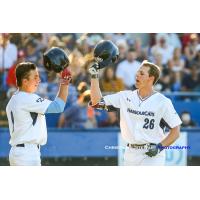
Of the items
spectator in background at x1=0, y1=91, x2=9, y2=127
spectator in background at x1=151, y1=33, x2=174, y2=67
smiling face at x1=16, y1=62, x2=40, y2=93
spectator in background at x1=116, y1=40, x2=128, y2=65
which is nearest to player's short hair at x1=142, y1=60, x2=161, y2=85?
spectator in background at x1=151, y1=33, x2=174, y2=67

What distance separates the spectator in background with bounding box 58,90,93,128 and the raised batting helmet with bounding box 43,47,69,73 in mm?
778

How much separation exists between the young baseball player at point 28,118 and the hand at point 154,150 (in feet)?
3.16

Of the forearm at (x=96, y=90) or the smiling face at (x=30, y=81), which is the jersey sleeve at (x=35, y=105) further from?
the forearm at (x=96, y=90)

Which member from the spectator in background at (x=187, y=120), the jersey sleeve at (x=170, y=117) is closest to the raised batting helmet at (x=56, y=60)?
the jersey sleeve at (x=170, y=117)

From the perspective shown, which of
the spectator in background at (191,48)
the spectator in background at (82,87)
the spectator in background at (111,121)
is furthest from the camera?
the spectator in background at (191,48)

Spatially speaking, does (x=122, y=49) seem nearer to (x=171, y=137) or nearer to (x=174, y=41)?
(x=174, y=41)

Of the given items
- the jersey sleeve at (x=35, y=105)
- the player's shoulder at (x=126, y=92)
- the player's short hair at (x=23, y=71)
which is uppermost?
the player's short hair at (x=23, y=71)

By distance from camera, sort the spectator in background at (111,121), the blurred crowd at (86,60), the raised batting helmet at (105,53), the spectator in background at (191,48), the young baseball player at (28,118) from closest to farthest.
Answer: the young baseball player at (28,118) < the raised batting helmet at (105,53) < the spectator in background at (111,121) < the blurred crowd at (86,60) < the spectator in background at (191,48)

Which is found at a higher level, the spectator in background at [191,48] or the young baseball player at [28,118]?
the spectator in background at [191,48]

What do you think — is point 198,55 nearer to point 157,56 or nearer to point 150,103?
point 157,56

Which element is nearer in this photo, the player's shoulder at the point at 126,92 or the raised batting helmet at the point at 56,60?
the raised batting helmet at the point at 56,60

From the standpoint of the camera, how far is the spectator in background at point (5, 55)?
6.57 metres
